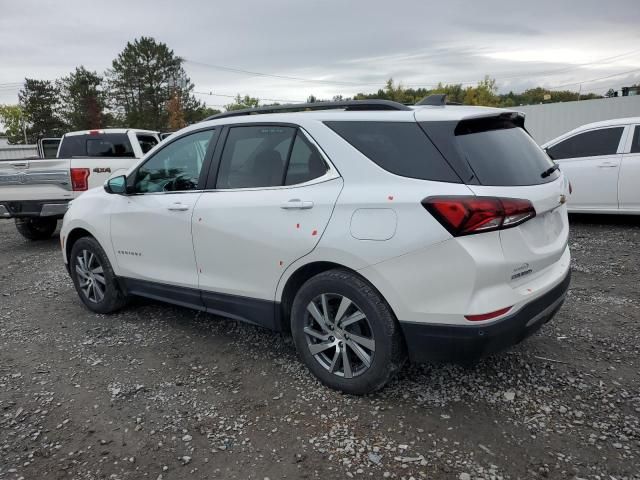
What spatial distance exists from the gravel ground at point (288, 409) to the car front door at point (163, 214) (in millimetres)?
624

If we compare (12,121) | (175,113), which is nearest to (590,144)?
(175,113)

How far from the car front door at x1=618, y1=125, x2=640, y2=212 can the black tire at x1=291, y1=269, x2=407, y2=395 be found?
20.5ft

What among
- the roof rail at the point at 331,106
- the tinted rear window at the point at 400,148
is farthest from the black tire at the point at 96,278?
the tinted rear window at the point at 400,148

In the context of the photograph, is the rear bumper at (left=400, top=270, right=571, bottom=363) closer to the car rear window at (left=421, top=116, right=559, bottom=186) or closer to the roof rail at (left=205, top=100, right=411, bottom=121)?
the car rear window at (left=421, top=116, right=559, bottom=186)

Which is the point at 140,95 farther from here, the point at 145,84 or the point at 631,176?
the point at 631,176

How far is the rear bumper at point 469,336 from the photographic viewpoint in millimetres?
2588

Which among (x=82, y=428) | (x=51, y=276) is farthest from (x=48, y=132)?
(x=82, y=428)

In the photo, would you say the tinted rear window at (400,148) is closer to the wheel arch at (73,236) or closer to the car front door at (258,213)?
the car front door at (258,213)

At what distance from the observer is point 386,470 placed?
2.47 meters

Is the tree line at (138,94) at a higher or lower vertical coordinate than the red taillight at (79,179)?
higher

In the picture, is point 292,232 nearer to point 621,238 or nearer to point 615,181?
point 621,238

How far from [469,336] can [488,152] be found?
1.05 meters

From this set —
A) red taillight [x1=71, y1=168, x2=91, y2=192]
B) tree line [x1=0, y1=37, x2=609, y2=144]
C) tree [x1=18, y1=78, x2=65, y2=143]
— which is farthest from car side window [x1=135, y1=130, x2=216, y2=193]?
tree [x1=18, y1=78, x2=65, y2=143]

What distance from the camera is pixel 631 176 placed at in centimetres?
732
